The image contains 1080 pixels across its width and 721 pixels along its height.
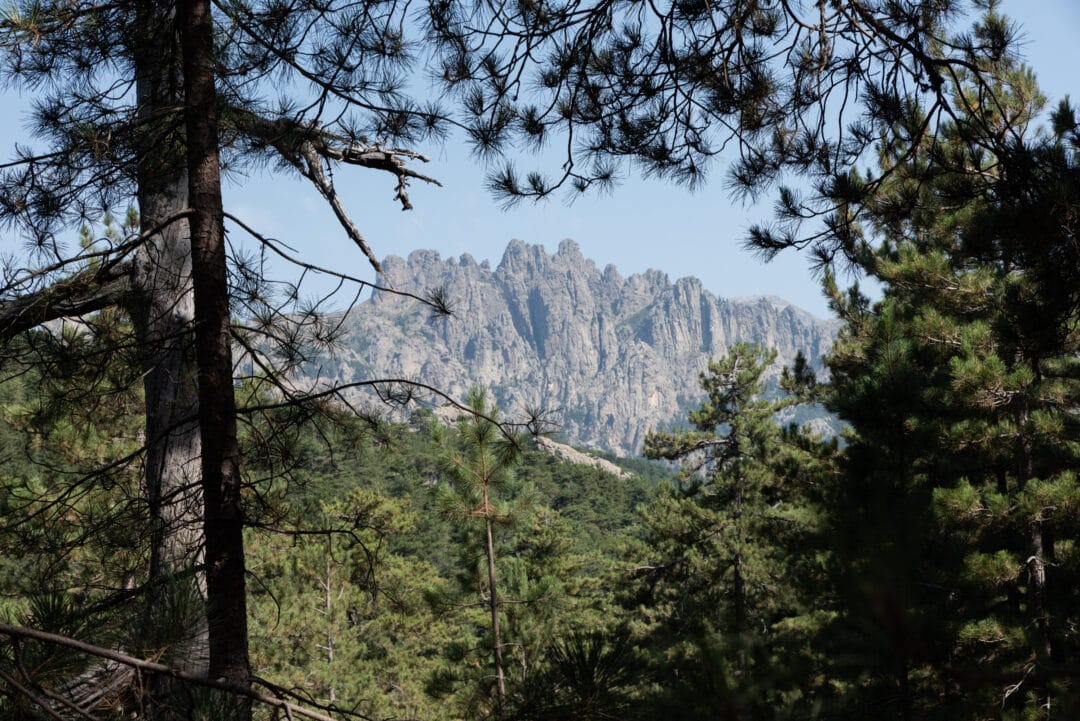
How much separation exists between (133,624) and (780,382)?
9.95 meters

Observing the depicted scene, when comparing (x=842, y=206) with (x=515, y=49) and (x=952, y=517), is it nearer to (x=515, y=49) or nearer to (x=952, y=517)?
(x=515, y=49)

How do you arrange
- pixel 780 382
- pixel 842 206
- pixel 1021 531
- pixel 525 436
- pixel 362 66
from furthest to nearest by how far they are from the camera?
pixel 780 382, pixel 1021 531, pixel 842 206, pixel 525 436, pixel 362 66

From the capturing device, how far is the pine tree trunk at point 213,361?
2.01m

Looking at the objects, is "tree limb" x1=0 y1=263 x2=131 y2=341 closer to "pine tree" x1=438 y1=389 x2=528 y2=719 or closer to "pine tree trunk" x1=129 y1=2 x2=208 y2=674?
"pine tree trunk" x1=129 y1=2 x2=208 y2=674

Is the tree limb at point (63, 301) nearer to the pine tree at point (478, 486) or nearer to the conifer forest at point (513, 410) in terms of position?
the conifer forest at point (513, 410)

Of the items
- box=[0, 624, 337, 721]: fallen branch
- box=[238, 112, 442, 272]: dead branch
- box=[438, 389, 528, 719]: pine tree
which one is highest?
box=[238, 112, 442, 272]: dead branch

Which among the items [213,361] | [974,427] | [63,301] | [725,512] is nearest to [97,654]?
[213,361]

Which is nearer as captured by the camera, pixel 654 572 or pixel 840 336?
pixel 840 336

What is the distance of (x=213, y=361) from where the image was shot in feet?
7.26

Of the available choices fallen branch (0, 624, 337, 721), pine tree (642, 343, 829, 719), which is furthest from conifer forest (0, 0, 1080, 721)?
pine tree (642, 343, 829, 719)

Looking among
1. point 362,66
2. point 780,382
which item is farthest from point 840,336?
point 362,66

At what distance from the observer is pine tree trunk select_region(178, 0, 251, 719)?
6.59 feet

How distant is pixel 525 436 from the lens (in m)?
3.09

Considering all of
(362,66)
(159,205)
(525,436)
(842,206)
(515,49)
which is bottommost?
(525,436)
